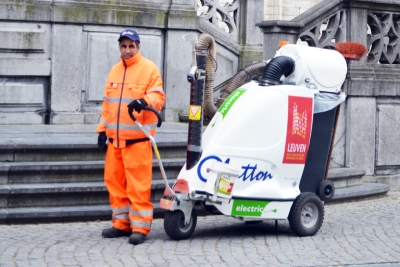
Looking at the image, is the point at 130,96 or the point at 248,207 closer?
the point at 130,96

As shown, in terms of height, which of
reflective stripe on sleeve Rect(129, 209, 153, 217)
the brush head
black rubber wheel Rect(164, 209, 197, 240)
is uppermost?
the brush head

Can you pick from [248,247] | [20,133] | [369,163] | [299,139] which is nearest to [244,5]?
[369,163]

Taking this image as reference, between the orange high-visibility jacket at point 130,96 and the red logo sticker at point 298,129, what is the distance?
119 centimetres

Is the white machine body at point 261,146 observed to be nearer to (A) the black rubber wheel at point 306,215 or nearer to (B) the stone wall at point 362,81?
(A) the black rubber wheel at point 306,215

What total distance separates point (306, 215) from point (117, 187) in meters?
1.78

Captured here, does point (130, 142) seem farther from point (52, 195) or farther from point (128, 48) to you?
point (52, 195)

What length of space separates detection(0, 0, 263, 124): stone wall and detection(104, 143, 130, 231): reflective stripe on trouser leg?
3.54 metres

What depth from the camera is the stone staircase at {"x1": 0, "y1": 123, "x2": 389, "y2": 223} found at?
8547mm

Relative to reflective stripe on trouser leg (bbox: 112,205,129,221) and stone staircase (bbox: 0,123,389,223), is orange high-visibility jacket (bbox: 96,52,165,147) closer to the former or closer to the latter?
reflective stripe on trouser leg (bbox: 112,205,129,221)

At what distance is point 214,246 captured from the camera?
767 cm

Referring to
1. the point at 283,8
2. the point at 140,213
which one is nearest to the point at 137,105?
the point at 140,213

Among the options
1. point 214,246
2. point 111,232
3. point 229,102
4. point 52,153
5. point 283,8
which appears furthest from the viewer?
point 283,8

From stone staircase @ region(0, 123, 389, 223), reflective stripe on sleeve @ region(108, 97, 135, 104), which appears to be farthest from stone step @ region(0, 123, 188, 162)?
reflective stripe on sleeve @ region(108, 97, 135, 104)

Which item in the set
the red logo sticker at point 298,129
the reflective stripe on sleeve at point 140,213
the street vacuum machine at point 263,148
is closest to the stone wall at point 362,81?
the street vacuum machine at point 263,148
